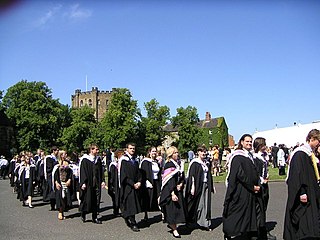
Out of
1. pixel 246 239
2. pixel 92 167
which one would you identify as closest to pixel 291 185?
pixel 246 239

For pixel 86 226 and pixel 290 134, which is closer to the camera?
pixel 86 226

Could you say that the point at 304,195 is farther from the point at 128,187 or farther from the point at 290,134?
the point at 290,134

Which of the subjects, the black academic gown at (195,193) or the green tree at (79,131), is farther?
the green tree at (79,131)

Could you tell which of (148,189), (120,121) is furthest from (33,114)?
(148,189)

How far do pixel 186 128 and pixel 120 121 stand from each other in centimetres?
1572

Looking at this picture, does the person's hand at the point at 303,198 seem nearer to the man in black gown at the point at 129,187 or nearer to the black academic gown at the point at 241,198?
the black academic gown at the point at 241,198

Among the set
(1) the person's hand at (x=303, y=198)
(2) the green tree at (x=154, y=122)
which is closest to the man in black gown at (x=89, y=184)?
(1) the person's hand at (x=303, y=198)

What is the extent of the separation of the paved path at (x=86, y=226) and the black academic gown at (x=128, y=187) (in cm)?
47

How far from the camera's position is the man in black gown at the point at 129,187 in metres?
10.2

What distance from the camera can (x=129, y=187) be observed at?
33.9ft

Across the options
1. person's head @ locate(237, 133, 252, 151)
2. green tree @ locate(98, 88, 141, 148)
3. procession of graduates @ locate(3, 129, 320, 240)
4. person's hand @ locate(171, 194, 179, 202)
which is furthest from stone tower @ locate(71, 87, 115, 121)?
person's head @ locate(237, 133, 252, 151)

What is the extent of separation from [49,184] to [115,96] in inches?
1878

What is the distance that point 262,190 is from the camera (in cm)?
847

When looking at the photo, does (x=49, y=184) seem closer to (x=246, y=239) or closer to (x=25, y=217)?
(x=25, y=217)
